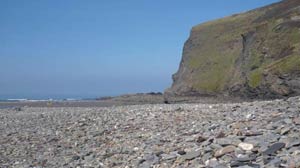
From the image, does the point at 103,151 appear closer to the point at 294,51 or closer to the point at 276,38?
the point at 294,51

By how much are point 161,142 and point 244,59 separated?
187 feet

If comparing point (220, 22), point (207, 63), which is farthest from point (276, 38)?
point (220, 22)

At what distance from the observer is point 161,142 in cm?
1639

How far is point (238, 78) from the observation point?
7025 centimetres

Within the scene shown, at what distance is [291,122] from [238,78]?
57217mm

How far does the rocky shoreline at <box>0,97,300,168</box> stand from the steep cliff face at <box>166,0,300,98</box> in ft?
112

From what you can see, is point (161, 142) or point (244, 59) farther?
Answer: point (244, 59)

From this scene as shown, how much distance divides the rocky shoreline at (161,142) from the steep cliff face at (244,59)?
3414 cm

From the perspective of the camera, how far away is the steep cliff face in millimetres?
56719

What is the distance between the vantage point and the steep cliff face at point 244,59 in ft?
186

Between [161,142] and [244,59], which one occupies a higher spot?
[244,59]

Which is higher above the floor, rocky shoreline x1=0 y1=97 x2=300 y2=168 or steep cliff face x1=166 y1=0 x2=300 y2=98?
steep cliff face x1=166 y1=0 x2=300 y2=98

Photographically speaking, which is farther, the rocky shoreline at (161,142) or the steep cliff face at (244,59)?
the steep cliff face at (244,59)

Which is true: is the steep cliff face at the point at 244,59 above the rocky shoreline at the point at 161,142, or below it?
above
